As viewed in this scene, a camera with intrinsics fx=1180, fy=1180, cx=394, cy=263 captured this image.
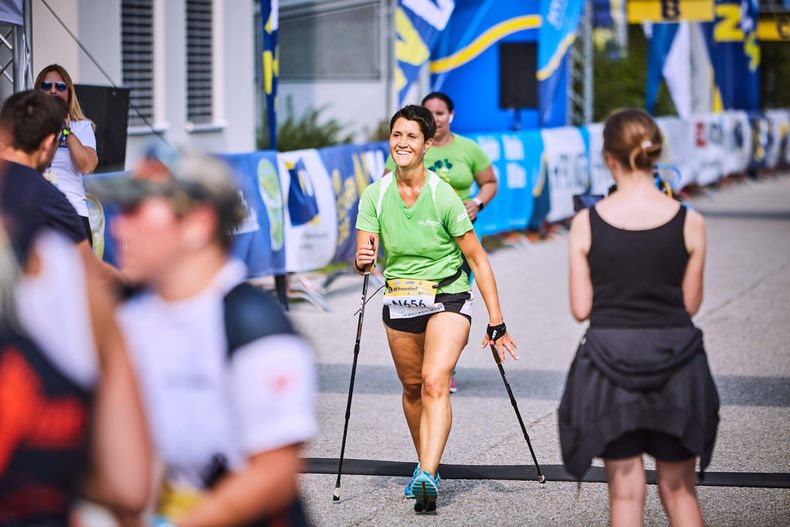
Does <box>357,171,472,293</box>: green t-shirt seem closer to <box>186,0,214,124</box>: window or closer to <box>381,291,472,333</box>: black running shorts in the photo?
<box>381,291,472,333</box>: black running shorts

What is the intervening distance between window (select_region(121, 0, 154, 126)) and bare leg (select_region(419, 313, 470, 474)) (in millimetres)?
12921

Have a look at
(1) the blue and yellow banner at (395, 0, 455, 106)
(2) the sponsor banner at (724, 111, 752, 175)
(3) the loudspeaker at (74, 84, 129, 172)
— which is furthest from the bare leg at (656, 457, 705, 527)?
(2) the sponsor banner at (724, 111, 752, 175)

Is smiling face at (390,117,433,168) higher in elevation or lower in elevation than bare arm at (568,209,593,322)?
higher

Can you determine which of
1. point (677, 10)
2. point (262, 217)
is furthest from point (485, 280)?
point (677, 10)

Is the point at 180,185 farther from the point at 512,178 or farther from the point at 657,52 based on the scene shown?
the point at 657,52

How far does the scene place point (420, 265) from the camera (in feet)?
17.9

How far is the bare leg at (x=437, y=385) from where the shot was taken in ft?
17.0

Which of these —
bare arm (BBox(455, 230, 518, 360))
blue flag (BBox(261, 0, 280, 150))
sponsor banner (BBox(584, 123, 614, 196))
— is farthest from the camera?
sponsor banner (BBox(584, 123, 614, 196))

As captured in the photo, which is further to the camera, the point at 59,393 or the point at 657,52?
the point at 657,52

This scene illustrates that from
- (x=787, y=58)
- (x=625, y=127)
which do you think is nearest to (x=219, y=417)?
(x=625, y=127)

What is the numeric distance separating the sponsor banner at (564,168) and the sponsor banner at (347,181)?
4.85 meters

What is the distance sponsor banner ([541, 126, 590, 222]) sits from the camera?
56.7 ft

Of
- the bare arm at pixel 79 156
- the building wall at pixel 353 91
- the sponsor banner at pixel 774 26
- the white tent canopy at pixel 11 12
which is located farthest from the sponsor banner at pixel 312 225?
the sponsor banner at pixel 774 26

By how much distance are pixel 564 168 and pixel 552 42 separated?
265cm
